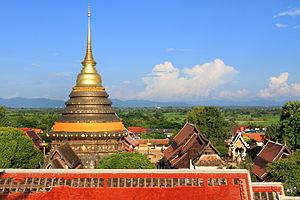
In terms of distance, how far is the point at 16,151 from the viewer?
117 ft

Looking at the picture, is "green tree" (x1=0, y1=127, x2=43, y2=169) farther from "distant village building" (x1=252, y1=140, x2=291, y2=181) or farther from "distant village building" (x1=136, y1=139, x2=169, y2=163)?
"distant village building" (x1=136, y1=139, x2=169, y2=163)

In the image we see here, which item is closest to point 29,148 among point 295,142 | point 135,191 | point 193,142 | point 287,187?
point 193,142

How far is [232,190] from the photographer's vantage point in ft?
67.1

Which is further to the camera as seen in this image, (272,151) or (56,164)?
(272,151)

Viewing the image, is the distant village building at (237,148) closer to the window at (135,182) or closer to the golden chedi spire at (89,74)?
the golden chedi spire at (89,74)

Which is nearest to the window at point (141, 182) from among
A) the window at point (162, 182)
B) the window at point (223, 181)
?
the window at point (162, 182)

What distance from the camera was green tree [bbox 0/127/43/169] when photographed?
34.3 meters

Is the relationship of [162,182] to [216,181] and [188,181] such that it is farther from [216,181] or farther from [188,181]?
[216,181]

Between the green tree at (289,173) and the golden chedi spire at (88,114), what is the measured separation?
1403 cm

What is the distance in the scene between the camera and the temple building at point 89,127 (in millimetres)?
35562

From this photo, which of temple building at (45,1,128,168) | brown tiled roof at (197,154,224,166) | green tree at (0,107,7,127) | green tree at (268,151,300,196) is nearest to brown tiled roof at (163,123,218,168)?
brown tiled roof at (197,154,224,166)

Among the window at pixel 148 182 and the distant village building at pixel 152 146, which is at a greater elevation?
the window at pixel 148 182

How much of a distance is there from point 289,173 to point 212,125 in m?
32.4

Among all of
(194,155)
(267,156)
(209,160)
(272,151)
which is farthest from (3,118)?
(272,151)
